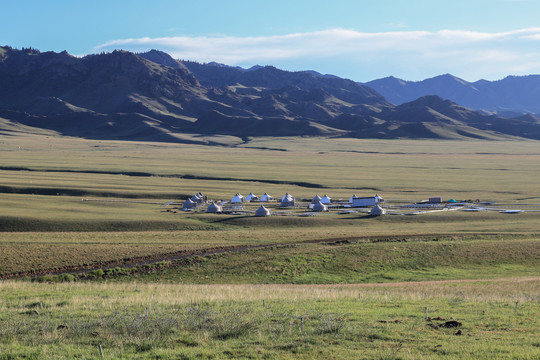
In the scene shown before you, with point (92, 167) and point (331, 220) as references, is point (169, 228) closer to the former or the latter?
point (331, 220)

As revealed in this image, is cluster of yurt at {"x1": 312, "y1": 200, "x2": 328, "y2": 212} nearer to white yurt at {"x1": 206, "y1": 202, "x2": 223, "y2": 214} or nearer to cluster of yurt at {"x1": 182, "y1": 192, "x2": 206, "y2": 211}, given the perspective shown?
white yurt at {"x1": 206, "y1": 202, "x2": 223, "y2": 214}

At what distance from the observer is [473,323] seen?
20.5 m

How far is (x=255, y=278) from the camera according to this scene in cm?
4153

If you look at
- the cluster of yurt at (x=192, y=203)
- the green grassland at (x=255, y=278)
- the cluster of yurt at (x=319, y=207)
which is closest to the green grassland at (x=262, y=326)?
the green grassland at (x=255, y=278)

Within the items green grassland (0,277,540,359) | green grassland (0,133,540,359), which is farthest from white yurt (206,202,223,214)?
green grassland (0,277,540,359)

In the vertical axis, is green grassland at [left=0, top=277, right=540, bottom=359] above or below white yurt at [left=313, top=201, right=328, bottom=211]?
above

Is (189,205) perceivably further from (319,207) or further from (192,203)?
(319,207)

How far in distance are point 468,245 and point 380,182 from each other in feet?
277

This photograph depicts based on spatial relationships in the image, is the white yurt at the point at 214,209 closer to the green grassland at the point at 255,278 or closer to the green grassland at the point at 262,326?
the green grassland at the point at 255,278

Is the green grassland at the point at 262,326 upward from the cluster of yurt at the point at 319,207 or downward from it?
upward

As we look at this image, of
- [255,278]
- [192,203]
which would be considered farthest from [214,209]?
[255,278]

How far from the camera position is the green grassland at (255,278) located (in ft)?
55.4

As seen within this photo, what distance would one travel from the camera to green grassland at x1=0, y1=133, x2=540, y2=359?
55.4ft

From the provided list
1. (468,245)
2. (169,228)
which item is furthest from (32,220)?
(468,245)
